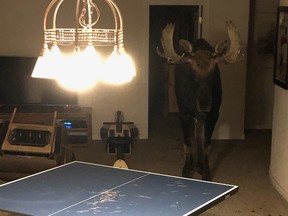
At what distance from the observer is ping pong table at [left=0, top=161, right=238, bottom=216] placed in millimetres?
2812

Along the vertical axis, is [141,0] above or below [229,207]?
above

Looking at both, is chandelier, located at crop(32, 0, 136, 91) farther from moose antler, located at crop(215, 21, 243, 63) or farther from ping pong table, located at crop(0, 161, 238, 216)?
moose antler, located at crop(215, 21, 243, 63)

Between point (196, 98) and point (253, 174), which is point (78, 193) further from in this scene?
point (253, 174)

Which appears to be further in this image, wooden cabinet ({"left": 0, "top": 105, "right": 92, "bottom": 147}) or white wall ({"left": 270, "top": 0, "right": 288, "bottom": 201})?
wooden cabinet ({"left": 0, "top": 105, "right": 92, "bottom": 147})

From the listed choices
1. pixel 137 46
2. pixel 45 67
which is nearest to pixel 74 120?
pixel 137 46

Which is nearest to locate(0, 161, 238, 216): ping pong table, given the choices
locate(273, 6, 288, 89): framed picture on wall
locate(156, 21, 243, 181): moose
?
locate(156, 21, 243, 181): moose

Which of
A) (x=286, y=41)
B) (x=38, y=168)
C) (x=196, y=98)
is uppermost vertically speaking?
(x=286, y=41)

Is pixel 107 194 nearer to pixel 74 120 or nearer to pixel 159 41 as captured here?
pixel 74 120

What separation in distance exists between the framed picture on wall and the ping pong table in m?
2.02

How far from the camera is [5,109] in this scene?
6.77 metres

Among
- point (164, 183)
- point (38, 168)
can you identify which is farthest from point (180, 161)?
point (164, 183)

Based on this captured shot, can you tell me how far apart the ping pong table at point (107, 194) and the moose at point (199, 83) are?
179 cm

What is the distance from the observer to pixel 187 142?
5496 millimetres

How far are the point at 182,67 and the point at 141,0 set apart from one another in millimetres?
2006
